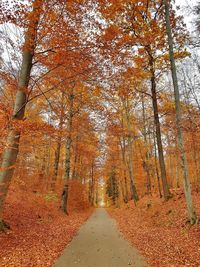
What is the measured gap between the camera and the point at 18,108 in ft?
26.4

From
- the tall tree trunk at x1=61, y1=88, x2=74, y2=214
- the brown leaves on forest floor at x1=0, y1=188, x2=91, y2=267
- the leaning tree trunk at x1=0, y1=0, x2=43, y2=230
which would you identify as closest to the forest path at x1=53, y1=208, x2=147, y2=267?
the brown leaves on forest floor at x1=0, y1=188, x2=91, y2=267

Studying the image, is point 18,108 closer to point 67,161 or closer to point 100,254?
point 100,254

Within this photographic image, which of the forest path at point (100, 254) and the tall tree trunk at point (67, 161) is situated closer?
the forest path at point (100, 254)

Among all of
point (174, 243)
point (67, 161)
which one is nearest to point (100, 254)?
point (174, 243)

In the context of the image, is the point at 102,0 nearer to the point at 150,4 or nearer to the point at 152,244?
the point at 150,4

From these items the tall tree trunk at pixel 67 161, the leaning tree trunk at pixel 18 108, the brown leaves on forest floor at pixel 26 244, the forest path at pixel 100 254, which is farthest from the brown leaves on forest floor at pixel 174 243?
the tall tree trunk at pixel 67 161

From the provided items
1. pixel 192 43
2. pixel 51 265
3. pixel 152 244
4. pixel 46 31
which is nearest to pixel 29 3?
pixel 46 31

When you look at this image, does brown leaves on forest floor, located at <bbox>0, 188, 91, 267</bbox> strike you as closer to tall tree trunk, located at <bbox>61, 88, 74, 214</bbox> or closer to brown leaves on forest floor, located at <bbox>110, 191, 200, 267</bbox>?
brown leaves on forest floor, located at <bbox>110, 191, 200, 267</bbox>

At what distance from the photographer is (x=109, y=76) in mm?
9344

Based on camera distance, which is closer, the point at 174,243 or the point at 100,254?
the point at 100,254

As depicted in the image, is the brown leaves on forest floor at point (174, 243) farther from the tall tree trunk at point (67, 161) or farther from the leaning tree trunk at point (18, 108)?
the tall tree trunk at point (67, 161)

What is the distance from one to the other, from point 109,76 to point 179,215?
7.13 m

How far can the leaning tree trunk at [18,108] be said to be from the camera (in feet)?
24.6

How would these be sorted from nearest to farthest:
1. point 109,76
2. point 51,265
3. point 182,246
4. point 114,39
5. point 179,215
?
point 51,265, point 182,246, point 114,39, point 109,76, point 179,215
